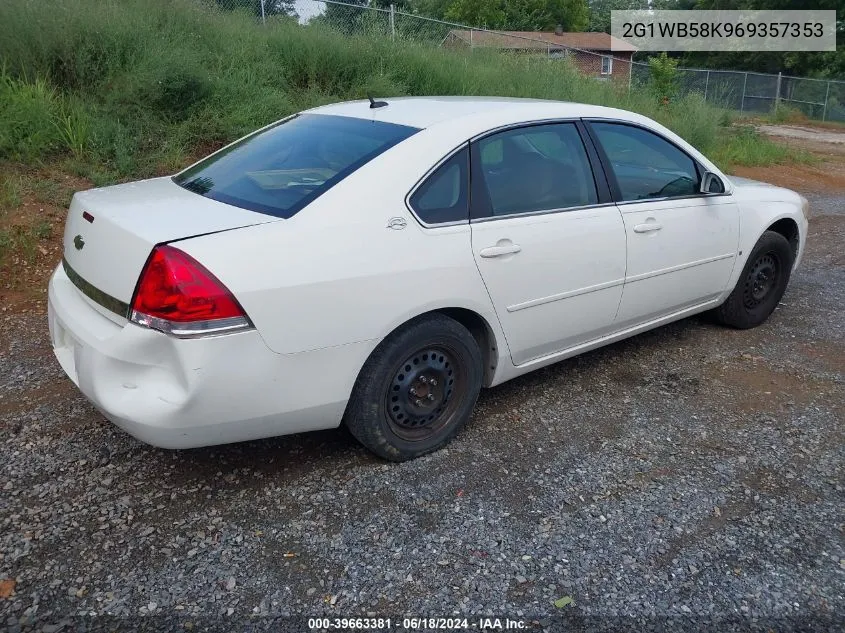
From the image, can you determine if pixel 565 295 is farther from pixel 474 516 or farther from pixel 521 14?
pixel 521 14

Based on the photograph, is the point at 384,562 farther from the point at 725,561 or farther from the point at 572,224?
the point at 572,224

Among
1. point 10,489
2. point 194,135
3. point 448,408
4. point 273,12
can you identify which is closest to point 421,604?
point 448,408

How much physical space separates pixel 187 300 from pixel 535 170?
6.38 ft

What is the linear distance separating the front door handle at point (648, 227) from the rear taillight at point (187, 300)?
2.35 meters

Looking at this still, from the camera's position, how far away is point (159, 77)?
25.0 feet

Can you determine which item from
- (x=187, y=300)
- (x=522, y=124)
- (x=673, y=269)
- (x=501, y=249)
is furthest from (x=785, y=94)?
(x=187, y=300)

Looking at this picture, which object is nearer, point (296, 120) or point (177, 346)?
point (177, 346)

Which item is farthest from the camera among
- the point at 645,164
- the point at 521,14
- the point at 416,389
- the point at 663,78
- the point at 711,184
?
the point at 521,14

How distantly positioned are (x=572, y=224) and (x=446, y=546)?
1778 mm

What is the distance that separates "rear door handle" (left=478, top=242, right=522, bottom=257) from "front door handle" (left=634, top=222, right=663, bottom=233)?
0.94 metres

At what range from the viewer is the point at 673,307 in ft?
14.9

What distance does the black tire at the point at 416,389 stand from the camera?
10.2 ft

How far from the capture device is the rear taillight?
263 cm

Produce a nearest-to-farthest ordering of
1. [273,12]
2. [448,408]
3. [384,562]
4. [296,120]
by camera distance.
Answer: [384,562], [448,408], [296,120], [273,12]
